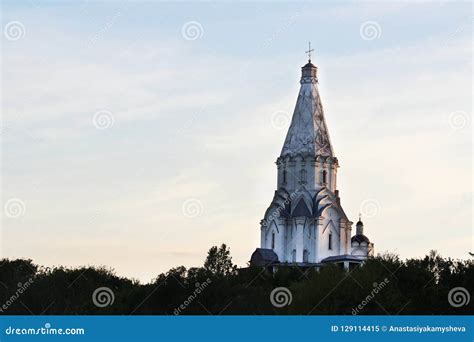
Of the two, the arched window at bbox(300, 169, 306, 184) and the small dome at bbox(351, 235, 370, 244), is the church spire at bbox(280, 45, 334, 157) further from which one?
the small dome at bbox(351, 235, 370, 244)

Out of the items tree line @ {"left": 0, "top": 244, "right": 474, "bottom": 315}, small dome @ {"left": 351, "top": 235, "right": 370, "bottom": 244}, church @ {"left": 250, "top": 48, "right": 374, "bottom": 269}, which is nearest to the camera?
tree line @ {"left": 0, "top": 244, "right": 474, "bottom": 315}

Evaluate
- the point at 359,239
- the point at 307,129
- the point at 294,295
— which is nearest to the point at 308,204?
the point at 359,239

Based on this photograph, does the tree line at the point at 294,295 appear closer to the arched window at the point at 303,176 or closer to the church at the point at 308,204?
the church at the point at 308,204

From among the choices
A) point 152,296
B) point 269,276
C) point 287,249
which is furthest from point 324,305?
point 287,249

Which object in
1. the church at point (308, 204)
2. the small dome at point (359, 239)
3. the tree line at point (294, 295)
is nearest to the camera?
the tree line at point (294, 295)

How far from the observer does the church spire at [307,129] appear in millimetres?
86250

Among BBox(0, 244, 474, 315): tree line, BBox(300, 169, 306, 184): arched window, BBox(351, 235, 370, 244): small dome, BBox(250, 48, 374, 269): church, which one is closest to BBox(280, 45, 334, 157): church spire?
BBox(250, 48, 374, 269): church

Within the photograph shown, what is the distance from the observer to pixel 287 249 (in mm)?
84812

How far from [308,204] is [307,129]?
6.21m

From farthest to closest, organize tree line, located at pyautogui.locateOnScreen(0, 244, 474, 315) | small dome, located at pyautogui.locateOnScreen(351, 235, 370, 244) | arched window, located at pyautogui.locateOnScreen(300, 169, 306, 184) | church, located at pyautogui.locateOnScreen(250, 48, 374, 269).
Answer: small dome, located at pyautogui.locateOnScreen(351, 235, 370, 244) → arched window, located at pyautogui.locateOnScreen(300, 169, 306, 184) → church, located at pyautogui.locateOnScreen(250, 48, 374, 269) → tree line, located at pyautogui.locateOnScreen(0, 244, 474, 315)

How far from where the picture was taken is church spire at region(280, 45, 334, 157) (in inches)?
3396

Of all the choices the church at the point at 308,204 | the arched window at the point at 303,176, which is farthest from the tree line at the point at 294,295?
the arched window at the point at 303,176

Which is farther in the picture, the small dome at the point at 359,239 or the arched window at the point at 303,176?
the small dome at the point at 359,239
